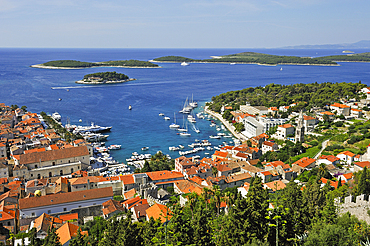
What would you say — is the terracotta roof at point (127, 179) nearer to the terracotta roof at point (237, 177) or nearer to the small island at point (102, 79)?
the terracotta roof at point (237, 177)

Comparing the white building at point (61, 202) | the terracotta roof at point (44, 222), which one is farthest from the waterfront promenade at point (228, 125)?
the terracotta roof at point (44, 222)

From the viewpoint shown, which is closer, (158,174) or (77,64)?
(158,174)

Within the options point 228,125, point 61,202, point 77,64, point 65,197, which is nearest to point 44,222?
point 61,202

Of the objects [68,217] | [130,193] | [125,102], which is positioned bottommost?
[68,217]

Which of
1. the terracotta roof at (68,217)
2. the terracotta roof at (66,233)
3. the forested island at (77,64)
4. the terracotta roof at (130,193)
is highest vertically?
the forested island at (77,64)

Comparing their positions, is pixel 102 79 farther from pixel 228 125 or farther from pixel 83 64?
pixel 228 125
